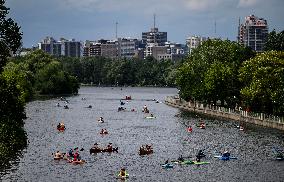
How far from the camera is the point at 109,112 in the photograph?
16688 centimetres

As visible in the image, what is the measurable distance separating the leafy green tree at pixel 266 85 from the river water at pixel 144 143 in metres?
6.02

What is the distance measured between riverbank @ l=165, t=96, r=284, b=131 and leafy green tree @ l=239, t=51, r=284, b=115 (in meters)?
2.30

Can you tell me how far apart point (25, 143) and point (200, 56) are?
84.0 m

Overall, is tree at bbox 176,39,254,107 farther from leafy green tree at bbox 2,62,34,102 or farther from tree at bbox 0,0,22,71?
tree at bbox 0,0,22,71

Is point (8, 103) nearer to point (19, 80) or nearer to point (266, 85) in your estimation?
point (266, 85)

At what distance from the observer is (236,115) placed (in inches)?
5133

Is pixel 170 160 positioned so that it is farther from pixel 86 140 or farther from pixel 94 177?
pixel 86 140

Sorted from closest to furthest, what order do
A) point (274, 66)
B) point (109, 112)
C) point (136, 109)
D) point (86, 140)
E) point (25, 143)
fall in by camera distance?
point (25, 143) → point (86, 140) → point (274, 66) → point (109, 112) → point (136, 109)

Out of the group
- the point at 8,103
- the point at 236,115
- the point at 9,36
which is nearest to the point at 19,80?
the point at 236,115

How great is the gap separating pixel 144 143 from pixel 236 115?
1333 inches

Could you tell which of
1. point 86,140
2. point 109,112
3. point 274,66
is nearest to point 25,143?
point 86,140

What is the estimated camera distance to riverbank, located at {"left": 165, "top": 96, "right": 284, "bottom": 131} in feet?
371

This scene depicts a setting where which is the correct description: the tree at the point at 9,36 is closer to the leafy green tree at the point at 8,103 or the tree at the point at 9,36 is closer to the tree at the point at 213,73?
the leafy green tree at the point at 8,103

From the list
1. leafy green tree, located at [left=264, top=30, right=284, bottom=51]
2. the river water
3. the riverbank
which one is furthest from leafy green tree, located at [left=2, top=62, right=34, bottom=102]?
leafy green tree, located at [left=264, top=30, right=284, bottom=51]
